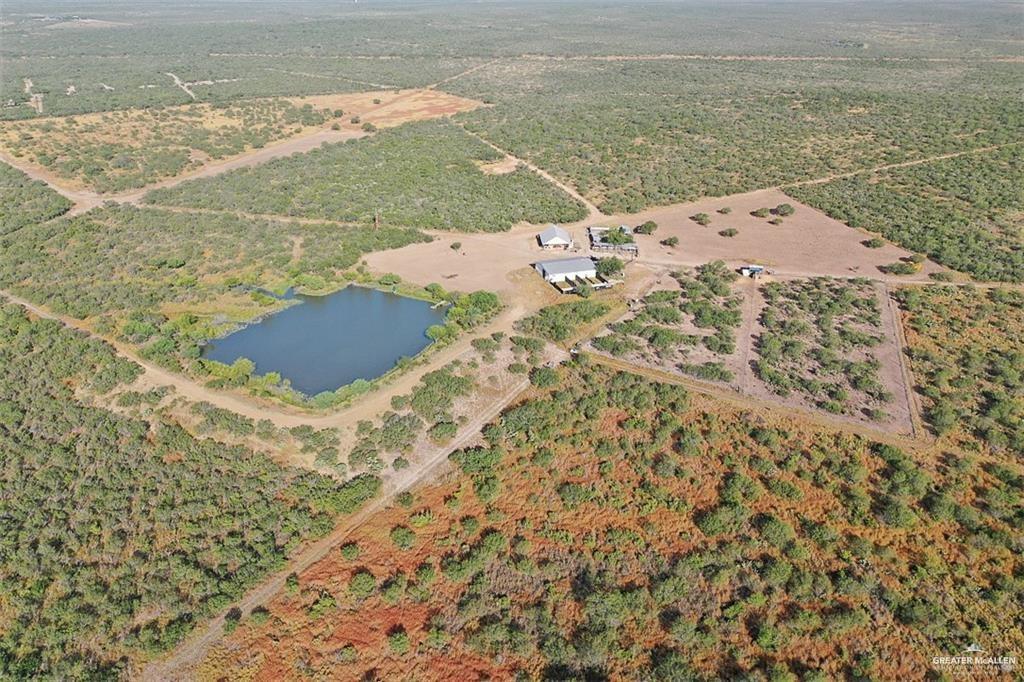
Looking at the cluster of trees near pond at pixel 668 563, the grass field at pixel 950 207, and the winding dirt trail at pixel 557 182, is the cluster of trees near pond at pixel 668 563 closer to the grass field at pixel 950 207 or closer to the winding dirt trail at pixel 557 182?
the grass field at pixel 950 207

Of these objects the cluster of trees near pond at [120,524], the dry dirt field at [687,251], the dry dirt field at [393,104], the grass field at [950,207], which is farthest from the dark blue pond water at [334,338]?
the dry dirt field at [393,104]

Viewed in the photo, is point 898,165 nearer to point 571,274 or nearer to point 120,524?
point 571,274

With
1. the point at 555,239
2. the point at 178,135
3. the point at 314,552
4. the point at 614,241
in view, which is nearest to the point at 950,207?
the point at 614,241

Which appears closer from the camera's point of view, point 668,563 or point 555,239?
point 668,563

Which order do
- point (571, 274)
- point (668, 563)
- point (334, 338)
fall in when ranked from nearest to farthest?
1. point (668, 563)
2. point (334, 338)
3. point (571, 274)

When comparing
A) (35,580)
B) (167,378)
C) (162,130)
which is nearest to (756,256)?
(167,378)

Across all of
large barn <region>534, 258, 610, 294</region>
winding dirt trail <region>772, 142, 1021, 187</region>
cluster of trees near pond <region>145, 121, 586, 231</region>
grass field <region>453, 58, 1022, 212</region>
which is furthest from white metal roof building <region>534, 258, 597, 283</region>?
winding dirt trail <region>772, 142, 1021, 187</region>

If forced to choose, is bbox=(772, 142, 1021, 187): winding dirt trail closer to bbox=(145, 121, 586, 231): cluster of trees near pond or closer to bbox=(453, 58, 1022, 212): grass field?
bbox=(453, 58, 1022, 212): grass field
